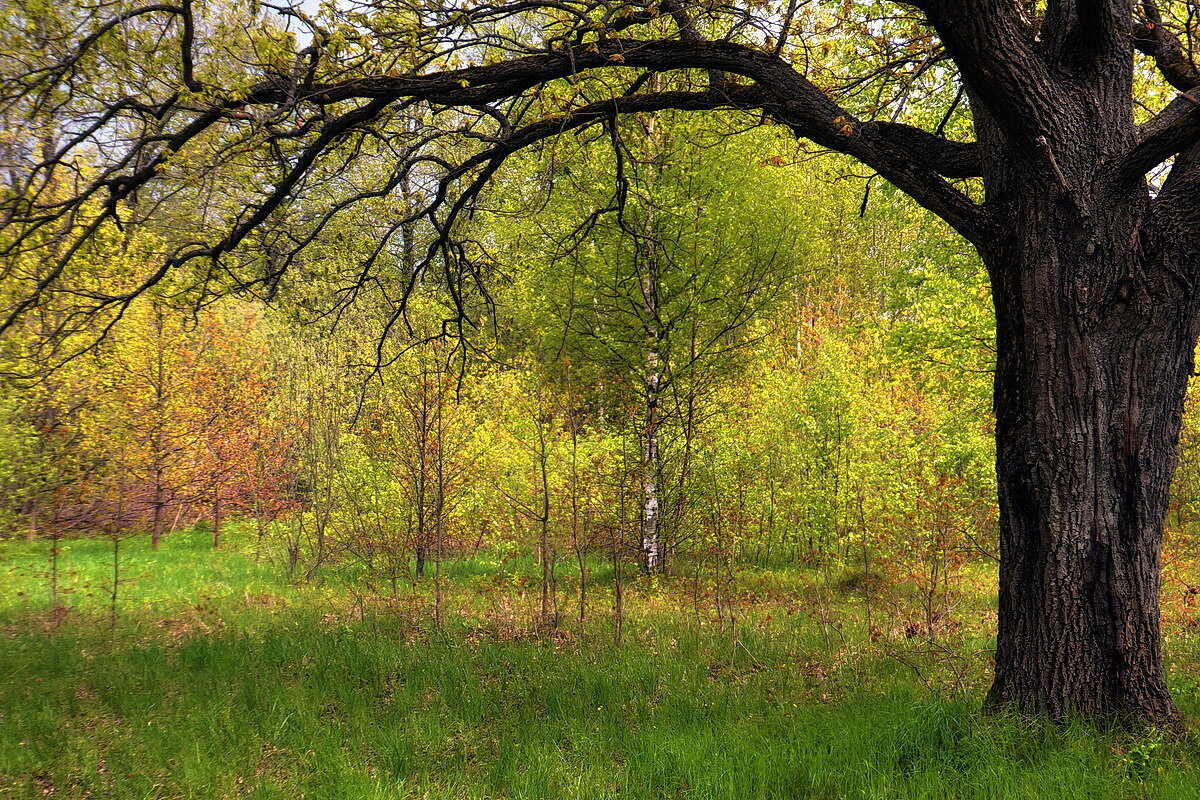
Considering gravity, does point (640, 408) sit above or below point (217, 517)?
above

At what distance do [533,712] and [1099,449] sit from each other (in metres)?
4.10

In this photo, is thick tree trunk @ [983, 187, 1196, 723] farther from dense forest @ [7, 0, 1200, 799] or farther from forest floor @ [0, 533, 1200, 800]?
forest floor @ [0, 533, 1200, 800]

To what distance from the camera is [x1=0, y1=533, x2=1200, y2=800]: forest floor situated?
143 inches

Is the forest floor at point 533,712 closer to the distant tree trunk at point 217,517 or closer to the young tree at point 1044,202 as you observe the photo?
the young tree at point 1044,202

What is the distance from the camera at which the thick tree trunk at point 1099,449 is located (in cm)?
365

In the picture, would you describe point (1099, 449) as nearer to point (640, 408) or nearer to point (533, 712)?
point (533, 712)

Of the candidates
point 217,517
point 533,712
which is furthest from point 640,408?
point 217,517

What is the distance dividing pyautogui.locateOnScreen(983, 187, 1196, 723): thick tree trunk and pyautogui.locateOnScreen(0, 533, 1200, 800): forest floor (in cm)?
37

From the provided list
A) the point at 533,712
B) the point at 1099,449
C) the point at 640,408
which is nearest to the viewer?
the point at 1099,449

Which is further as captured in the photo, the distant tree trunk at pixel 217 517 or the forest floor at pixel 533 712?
the distant tree trunk at pixel 217 517

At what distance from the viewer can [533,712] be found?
4875 millimetres

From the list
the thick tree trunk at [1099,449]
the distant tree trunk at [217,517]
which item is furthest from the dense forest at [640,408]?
the distant tree trunk at [217,517]

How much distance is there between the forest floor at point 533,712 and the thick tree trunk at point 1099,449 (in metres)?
0.37

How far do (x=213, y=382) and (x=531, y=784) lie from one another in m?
16.7
